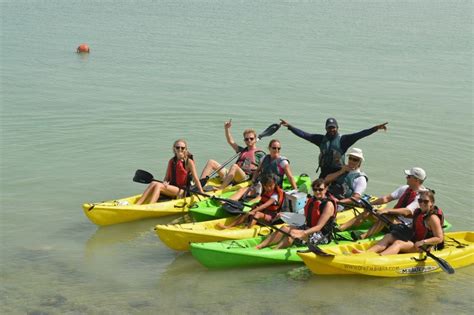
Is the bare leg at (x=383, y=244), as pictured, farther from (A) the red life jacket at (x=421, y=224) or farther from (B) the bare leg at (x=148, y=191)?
(B) the bare leg at (x=148, y=191)

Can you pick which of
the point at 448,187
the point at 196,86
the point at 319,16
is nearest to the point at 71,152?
the point at 196,86

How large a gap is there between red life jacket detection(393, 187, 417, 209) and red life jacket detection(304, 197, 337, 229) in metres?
1.14

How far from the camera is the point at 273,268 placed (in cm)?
1014

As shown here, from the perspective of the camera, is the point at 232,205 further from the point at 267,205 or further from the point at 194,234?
the point at 194,234

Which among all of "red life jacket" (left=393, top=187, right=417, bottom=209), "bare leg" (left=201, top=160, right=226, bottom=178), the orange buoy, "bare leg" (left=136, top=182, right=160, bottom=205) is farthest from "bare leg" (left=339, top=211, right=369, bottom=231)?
the orange buoy

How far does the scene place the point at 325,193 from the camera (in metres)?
10.3

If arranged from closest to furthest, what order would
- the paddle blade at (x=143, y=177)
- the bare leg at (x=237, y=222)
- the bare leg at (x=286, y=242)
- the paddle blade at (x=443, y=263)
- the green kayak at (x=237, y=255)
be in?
the paddle blade at (x=443, y=263), the green kayak at (x=237, y=255), the bare leg at (x=286, y=242), the bare leg at (x=237, y=222), the paddle blade at (x=143, y=177)

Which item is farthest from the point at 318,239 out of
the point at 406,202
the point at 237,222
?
the point at 406,202

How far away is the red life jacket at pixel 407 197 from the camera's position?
10477mm

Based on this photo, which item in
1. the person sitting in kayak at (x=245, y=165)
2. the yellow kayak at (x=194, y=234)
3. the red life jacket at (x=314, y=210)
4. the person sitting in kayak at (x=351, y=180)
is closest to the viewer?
the red life jacket at (x=314, y=210)

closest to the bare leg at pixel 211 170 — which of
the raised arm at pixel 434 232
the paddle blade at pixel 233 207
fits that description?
the paddle blade at pixel 233 207

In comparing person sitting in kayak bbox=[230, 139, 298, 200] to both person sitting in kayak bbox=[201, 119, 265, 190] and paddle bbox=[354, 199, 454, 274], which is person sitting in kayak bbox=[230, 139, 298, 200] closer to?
person sitting in kayak bbox=[201, 119, 265, 190]

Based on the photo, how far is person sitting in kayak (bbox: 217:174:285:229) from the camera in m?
10.6

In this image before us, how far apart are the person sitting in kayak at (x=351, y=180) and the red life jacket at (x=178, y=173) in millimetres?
2320
